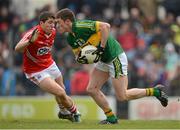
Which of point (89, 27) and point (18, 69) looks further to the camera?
point (18, 69)

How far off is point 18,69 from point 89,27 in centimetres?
803

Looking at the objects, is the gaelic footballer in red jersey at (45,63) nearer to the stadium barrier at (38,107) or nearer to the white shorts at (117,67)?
the white shorts at (117,67)

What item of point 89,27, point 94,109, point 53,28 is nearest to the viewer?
point 89,27

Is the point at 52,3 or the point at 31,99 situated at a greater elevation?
the point at 52,3

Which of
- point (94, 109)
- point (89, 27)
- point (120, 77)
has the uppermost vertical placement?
point (89, 27)

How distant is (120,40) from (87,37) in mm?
8411

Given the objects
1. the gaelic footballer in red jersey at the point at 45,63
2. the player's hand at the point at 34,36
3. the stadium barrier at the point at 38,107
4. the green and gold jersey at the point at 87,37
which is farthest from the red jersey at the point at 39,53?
the stadium barrier at the point at 38,107

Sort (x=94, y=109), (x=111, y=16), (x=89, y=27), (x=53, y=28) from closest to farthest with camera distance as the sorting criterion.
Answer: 1. (x=89, y=27)
2. (x=53, y=28)
3. (x=94, y=109)
4. (x=111, y=16)

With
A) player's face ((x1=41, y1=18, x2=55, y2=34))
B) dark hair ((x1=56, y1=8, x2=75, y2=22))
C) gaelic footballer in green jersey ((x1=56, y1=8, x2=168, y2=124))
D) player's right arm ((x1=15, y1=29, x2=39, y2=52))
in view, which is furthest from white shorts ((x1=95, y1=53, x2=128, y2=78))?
player's right arm ((x1=15, y1=29, x2=39, y2=52))

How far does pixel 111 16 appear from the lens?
25.5 meters

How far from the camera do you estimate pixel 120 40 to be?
24.0 m

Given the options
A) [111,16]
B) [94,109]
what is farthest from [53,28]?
[111,16]

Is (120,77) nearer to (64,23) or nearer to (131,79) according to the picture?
(64,23)

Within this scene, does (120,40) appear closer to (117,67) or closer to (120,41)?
(120,41)
